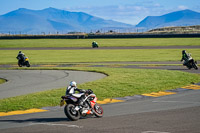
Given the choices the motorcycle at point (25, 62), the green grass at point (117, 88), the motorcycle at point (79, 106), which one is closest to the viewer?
the motorcycle at point (79, 106)

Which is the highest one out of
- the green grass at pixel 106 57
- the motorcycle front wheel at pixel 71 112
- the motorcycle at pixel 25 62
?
the motorcycle front wheel at pixel 71 112

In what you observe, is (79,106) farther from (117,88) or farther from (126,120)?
(117,88)

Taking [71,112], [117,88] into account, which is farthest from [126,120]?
[117,88]

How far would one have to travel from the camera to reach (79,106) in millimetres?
13297

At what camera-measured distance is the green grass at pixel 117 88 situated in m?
17.3

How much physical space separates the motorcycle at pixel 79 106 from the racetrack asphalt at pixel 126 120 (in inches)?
9.5

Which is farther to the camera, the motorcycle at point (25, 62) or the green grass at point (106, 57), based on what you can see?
the green grass at point (106, 57)

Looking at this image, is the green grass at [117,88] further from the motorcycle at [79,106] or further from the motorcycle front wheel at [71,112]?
the motorcycle front wheel at [71,112]

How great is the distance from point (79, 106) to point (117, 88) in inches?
337

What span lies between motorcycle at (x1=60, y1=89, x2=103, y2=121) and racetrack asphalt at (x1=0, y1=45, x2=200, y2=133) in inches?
9.5

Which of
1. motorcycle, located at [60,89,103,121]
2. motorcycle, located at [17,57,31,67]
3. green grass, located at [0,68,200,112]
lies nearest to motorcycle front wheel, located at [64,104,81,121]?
motorcycle, located at [60,89,103,121]

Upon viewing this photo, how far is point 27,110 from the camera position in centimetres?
1605

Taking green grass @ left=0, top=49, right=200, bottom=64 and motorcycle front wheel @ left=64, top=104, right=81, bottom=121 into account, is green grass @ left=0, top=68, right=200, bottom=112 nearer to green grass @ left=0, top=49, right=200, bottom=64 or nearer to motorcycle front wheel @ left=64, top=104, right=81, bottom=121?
motorcycle front wheel @ left=64, top=104, right=81, bottom=121

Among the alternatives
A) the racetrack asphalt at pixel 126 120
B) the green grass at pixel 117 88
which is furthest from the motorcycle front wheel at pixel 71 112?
the green grass at pixel 117 88
